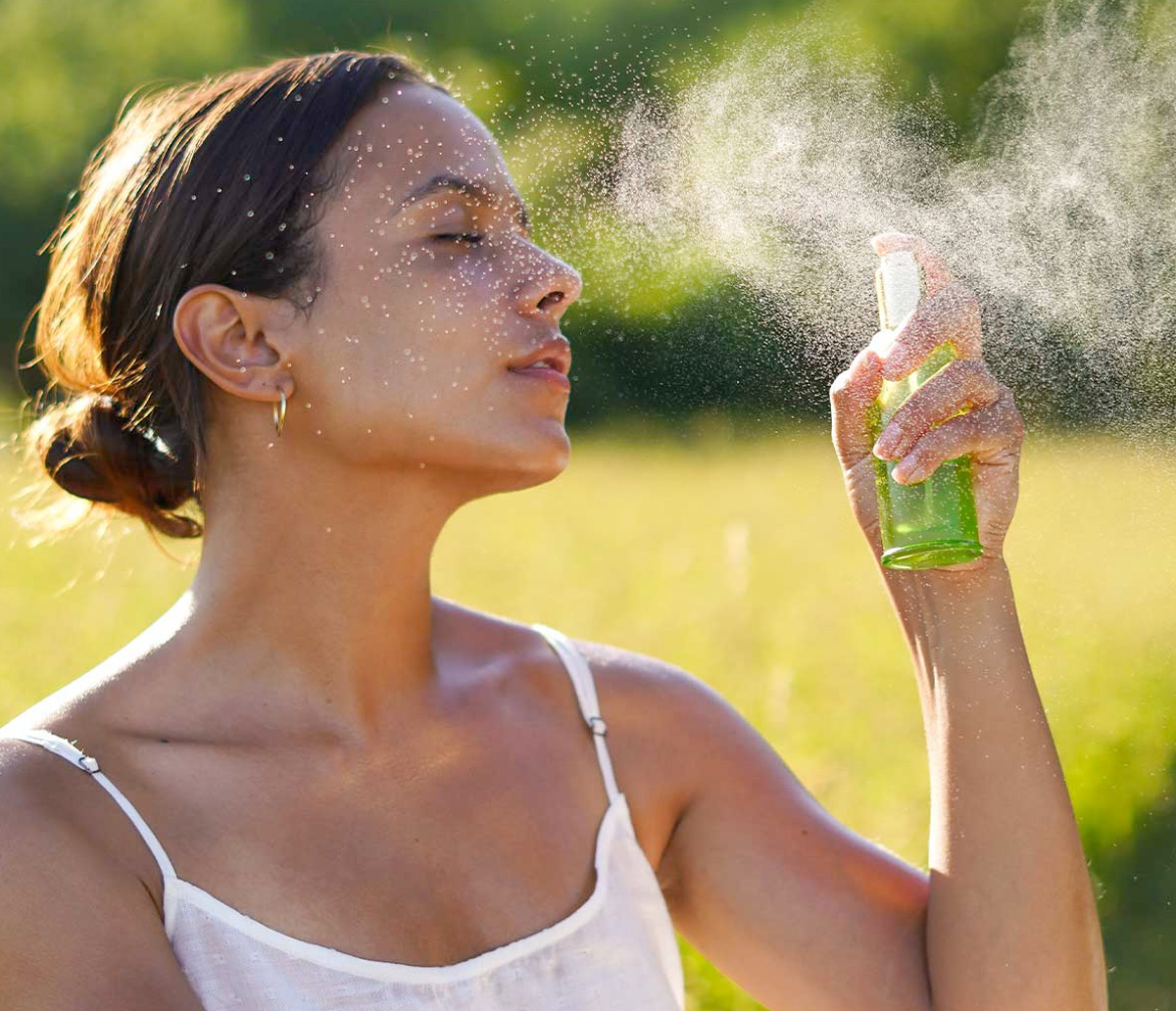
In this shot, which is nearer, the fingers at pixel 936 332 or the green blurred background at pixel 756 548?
the fingers at pixel 936 332

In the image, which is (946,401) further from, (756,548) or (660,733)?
(756,548)

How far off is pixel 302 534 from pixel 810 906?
83cm

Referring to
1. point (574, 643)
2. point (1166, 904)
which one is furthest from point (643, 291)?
point (574, 643)

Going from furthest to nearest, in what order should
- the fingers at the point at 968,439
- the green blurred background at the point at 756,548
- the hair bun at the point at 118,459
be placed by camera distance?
the green blurred background at the point at 756,548 < the hair bun at the point at 118,459 < the fingers at the point at 968,439

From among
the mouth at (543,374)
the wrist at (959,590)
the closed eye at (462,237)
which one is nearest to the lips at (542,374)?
the mouth at (543,374)

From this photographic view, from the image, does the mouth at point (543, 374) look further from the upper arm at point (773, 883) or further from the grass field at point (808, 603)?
the grass field at point (808, 603)

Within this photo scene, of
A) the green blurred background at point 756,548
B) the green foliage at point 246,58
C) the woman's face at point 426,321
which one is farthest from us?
the green foliage at point 246,58

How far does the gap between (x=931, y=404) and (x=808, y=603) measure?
15.6 ft

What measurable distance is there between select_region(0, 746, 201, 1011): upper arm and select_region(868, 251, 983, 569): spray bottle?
0.95 metres

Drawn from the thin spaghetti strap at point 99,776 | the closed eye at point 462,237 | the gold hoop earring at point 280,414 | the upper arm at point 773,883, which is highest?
the closed eye at point 462,237

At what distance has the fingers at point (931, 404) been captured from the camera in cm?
171

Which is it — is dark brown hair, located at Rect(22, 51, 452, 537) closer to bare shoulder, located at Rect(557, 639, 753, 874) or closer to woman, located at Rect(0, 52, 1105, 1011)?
woman, located at Rect(0, 52, 1105, 1011)

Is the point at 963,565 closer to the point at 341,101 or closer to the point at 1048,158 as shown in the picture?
the point at 1048,158

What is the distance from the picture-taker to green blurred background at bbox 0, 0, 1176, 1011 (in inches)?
95.7
